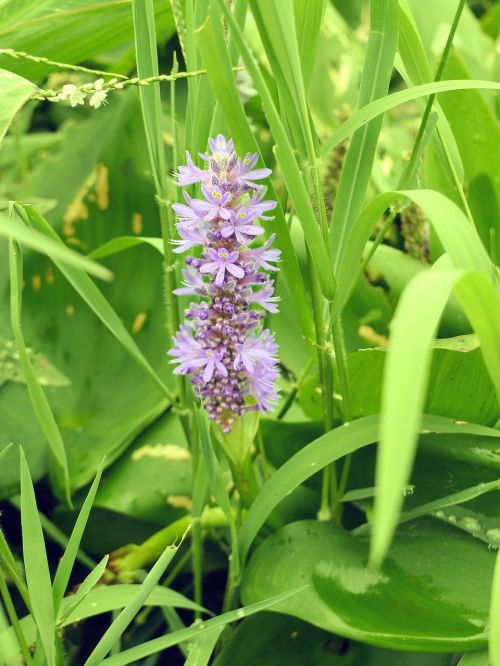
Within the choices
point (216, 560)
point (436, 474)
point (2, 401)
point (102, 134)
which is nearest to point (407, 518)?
point (436, 474)

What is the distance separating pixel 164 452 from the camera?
0.87m

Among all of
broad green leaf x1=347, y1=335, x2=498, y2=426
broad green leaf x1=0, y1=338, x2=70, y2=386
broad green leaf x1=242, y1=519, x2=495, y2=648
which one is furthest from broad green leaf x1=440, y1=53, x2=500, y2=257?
broad green leaf x1=0, y1=338, x2=70, y2=386

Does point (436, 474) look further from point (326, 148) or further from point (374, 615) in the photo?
point (326, 148)

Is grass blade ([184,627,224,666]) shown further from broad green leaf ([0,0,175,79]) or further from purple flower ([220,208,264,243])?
broad green leaf ([0,0,175,79])

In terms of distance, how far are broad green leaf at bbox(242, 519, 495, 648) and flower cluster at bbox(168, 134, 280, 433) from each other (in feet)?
0.47

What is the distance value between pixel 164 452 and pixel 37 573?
0.34 metres

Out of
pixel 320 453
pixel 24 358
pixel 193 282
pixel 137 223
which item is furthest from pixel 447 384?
pixel 137 223

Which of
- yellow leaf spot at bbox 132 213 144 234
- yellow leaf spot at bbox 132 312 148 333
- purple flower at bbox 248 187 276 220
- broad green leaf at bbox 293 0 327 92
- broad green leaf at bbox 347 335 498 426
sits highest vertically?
broad green leaf at bbox 293 0 327 92

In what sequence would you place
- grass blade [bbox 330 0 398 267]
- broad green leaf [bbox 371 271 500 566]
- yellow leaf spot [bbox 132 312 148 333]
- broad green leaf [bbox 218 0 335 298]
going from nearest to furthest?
broad green leaf [bbox 371 271 500 566] → broad green leaf [bbox 218 0 335 298] → grass blade [bbox 330 0 398 267] → yellow leaf spot [bbox 132 312 148 333]

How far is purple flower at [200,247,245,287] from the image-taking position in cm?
55

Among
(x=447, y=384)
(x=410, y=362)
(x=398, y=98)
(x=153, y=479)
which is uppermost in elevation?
(x=398, y=98)

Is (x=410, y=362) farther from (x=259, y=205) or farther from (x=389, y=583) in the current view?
(x=389, y=583)

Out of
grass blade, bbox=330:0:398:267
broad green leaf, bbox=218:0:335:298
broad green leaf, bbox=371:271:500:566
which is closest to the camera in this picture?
broad green leaf, bbox=371:271:500:566

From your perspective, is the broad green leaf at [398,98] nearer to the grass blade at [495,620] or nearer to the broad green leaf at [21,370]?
the grass blade at [495,620]
